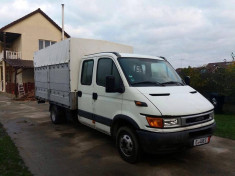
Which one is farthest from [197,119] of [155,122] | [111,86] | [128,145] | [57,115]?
[57,115]

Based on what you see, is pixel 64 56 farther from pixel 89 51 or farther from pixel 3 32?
pixel 3 32

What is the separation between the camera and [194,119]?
3.97 m

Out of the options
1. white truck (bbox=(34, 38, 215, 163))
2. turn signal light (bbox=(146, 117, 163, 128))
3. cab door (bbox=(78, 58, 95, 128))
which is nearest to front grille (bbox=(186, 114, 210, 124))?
white truck (bbox=(34, 38, 215, 163))

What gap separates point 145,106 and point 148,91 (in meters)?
0.36

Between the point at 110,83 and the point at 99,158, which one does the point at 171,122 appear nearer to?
the point at 110,83

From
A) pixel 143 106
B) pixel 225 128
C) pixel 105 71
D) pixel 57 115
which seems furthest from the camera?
pixel 57 115

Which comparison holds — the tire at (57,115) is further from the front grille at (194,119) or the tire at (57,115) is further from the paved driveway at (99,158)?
the front grille at (194,119)

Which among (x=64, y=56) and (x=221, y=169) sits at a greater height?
Answer: (x=64, y=56)

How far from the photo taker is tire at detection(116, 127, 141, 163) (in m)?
4.09

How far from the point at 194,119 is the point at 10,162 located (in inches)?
146

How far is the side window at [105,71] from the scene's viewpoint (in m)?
4.61

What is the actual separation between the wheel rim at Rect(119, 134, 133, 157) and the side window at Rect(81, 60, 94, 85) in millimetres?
1772

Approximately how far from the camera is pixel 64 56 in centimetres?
628

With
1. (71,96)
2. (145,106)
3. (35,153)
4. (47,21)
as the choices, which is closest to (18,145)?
(35,153)
